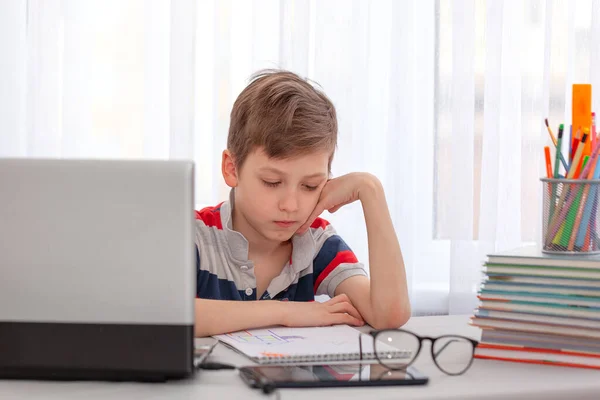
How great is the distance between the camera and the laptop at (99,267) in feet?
2.74

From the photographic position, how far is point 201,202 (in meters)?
2.20

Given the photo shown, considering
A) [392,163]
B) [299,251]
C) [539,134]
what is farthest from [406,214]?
[299,251]

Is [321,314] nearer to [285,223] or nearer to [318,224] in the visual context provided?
[285,223]

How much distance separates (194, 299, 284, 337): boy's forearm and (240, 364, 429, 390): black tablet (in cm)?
25

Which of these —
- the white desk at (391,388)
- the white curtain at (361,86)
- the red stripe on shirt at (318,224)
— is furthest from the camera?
the white curtain at (361,86)

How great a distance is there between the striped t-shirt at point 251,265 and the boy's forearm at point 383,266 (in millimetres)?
149

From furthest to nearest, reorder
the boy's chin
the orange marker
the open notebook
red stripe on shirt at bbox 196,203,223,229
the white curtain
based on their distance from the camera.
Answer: the white curtain
red stripe on shirt at bbox 196,203,223,229
the boy's chin
the orange marker
the open notebook

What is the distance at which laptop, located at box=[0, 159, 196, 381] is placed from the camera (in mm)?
835

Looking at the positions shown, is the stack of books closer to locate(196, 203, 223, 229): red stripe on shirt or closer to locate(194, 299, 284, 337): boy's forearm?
locate(194, 299, 284, 337): boy's forearm

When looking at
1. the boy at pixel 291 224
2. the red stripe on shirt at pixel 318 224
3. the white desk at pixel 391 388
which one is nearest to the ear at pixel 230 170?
the boy at pixel 291 224

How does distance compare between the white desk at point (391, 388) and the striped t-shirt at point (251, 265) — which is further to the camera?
the striped t-shirt at point (251, 265)

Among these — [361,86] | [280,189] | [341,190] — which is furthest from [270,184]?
[361,86]

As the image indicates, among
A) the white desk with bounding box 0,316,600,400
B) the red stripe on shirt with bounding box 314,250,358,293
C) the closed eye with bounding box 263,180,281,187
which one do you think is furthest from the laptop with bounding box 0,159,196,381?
the red stripe on shirt with bounding box 314,250,358,293

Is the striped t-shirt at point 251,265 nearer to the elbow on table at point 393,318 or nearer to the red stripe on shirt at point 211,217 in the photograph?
the red stripe on shirt at point 211,217
